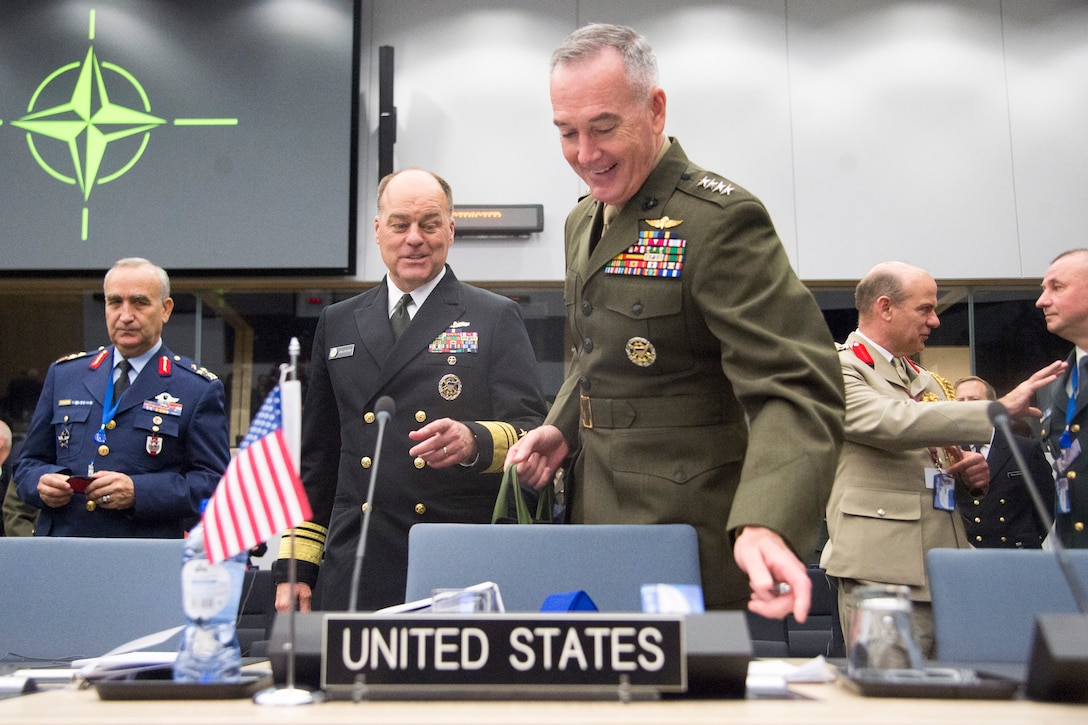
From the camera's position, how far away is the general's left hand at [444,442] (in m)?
1.78

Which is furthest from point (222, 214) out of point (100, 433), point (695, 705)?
point (695, 705)

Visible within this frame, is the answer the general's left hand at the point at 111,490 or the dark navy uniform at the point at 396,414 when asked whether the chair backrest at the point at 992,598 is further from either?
the general's left hand at the point at 111,490

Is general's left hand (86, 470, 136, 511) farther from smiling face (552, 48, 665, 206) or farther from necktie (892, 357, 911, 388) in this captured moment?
necktie (892, 357, 911, 388)

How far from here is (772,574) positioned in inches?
45.3

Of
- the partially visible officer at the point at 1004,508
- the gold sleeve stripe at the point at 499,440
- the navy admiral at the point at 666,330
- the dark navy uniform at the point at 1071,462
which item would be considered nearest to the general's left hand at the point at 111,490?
the gold sleeve stripe at the point at 499,440

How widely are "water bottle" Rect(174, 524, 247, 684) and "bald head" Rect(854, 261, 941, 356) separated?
2216 mm

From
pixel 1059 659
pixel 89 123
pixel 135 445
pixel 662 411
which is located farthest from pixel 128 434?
pixel 89 123

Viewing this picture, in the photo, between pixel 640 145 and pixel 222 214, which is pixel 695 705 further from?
pixel 222 214

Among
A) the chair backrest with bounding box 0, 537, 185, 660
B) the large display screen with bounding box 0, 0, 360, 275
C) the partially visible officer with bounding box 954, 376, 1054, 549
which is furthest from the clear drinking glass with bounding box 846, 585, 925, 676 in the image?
the large display screen with bounding box 0, 0, 360, 275

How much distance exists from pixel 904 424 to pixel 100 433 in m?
2.18

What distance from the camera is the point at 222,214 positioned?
5.58m

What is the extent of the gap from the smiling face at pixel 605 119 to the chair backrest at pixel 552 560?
0.56 m

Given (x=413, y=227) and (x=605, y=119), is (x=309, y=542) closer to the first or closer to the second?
(x=413, y=227)

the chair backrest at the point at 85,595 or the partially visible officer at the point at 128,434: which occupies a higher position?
the partially visible officer at the point at 128,434
